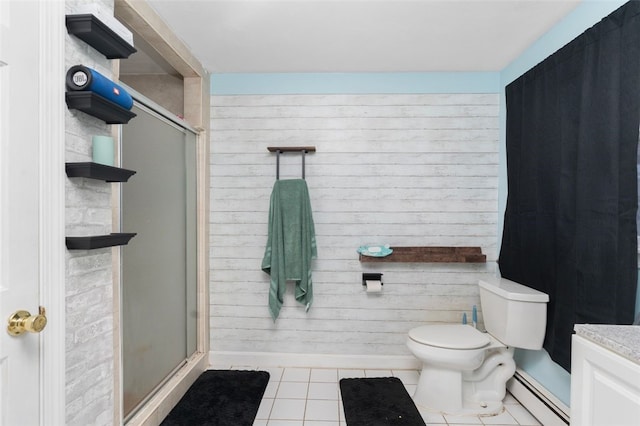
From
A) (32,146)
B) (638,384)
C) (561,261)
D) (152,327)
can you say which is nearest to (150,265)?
(152,327)

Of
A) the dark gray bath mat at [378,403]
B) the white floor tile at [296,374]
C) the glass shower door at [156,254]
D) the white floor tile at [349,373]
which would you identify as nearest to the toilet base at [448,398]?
the dark gray bath mat at [378,403]

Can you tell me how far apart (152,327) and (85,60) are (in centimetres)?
138

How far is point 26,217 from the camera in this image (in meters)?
1.12

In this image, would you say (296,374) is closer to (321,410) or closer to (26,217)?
(321,410)

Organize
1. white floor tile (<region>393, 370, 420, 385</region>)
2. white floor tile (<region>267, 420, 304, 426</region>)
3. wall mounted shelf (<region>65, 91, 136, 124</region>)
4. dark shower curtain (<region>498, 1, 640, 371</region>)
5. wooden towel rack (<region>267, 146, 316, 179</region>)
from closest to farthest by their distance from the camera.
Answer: wall mounted shelf (<region>65, 91, 136, 124</region>) < dark shower curtain (<region>498, 1, 640, 371</region>) < white floor tile (<region>267, 420, 304, 426</region>) < white floor tile (<region>393, 370, 420, 385</region>) < wooden towel rack (<region>267, 146, 316, 179</region>)

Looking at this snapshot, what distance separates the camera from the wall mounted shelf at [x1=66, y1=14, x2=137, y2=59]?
4.12 feet

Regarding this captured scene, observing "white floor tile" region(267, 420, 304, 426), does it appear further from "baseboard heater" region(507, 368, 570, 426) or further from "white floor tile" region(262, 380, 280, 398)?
"baseboard heater" region(507, 368, 570, 426)

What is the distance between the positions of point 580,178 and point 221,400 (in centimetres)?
229

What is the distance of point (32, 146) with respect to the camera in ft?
3.72

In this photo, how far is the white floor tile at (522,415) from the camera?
6.85 feet

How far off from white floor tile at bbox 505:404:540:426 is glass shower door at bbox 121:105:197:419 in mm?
2081

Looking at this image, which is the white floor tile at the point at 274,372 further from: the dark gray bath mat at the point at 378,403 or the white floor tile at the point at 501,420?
the white floor tile at the point at 501,420

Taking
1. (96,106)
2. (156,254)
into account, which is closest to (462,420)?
(156,254)

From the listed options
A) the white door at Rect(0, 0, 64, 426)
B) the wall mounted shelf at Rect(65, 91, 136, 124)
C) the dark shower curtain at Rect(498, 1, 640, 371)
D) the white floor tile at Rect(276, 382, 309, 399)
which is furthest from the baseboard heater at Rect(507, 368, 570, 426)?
the wall mounted shelf at Rect(65, 91, 136, 124)
